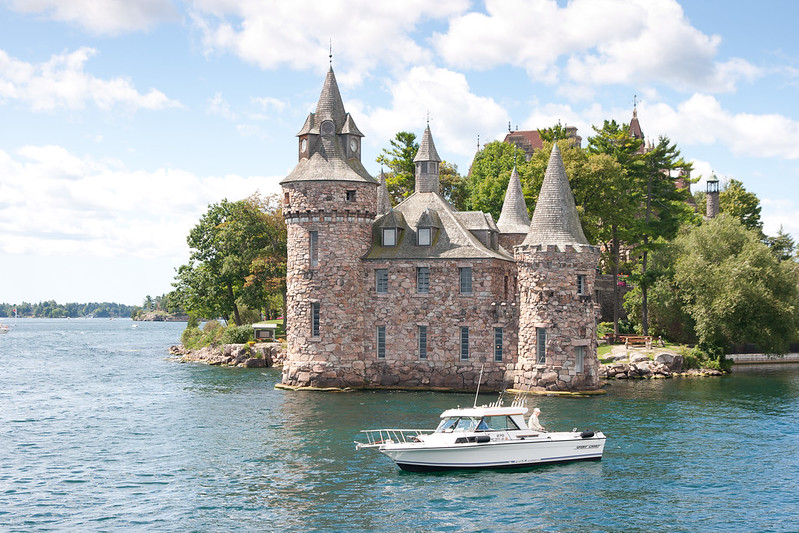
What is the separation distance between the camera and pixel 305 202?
54562mm

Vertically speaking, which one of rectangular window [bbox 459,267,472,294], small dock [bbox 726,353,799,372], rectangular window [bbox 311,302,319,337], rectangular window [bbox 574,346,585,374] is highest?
rectangular window [bbox 459,267,472,294]

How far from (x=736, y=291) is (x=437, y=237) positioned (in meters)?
27.0

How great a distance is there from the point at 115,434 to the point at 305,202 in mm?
19720

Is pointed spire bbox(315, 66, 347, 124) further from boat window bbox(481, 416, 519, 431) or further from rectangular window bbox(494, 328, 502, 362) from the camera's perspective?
boat window bbox(481, 416, 519, 431)

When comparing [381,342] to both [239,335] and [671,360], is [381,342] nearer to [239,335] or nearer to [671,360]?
[671,360]

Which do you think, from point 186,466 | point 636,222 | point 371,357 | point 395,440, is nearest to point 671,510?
→ point 395,440

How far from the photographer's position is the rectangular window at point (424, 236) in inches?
2210

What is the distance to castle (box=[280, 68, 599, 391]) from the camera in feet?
176

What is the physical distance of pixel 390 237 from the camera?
56688mm

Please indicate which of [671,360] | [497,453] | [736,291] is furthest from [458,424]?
[736,291]

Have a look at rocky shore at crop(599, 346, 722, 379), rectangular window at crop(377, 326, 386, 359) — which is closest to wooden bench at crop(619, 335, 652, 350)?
rocky shore at crop(599, 346, 722, 379)

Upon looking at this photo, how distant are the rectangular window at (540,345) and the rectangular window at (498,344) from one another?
112 inches

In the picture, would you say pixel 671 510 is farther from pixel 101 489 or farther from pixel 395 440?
pixel 101 489

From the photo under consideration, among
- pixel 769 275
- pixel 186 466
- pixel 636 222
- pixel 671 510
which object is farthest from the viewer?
pixel 636 222
